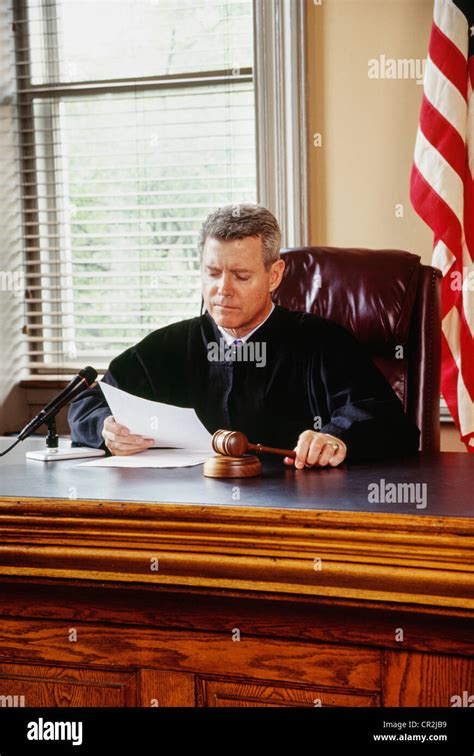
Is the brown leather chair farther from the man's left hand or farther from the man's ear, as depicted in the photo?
the man's left hand

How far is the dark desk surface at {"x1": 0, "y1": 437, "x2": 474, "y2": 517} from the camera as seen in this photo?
4.06ft

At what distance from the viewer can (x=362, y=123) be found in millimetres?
3328

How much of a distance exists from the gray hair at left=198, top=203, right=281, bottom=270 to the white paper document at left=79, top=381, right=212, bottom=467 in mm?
574

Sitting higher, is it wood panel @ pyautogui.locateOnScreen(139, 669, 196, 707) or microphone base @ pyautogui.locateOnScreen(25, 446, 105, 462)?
microphone base @ pyautogui.locateOnScreen(25, 446, 105, 462)

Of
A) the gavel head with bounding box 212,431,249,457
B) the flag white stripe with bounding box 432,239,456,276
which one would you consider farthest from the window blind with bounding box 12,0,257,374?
the gavel head with bounding box 212,431,249,457

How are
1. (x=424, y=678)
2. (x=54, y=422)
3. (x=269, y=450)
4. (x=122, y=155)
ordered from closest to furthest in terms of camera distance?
(x=424, y=678) → (x=269, y=450) → (x=54, y=422) → (x=122, y=155)

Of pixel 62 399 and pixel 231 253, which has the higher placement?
pixel 231 253

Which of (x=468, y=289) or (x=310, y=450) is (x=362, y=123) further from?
(x=310, y=450)

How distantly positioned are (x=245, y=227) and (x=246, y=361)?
38cm

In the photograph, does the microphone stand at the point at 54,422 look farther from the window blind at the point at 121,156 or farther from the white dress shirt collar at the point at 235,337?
the window blind at the point at 121,156

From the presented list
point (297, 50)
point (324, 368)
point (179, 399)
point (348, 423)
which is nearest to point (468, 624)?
point (348, 423)

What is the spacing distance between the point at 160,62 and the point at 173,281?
0.93 meters

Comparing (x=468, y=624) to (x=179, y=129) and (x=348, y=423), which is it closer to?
(x=348, y=423)

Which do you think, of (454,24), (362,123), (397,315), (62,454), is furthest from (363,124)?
(62,454)
